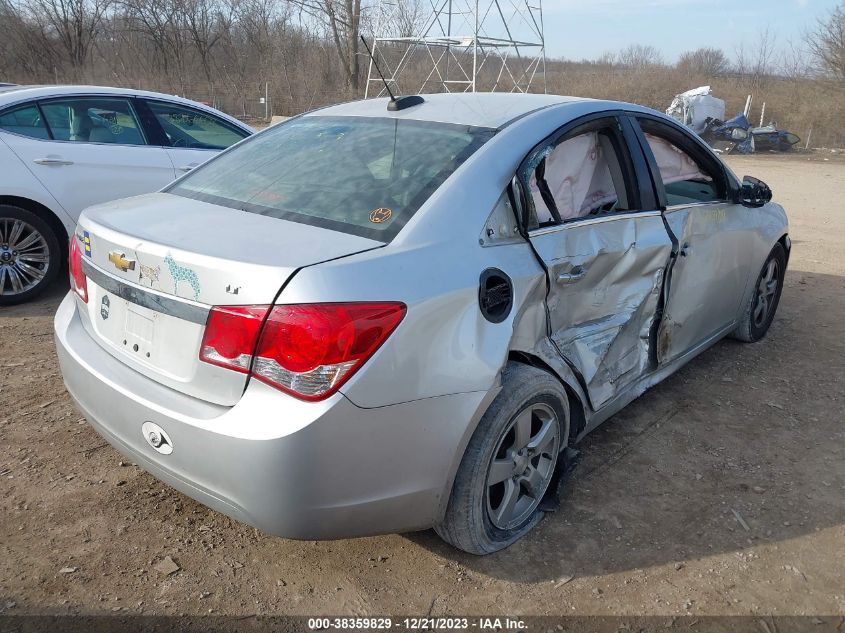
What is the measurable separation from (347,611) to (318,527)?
0.41 meters

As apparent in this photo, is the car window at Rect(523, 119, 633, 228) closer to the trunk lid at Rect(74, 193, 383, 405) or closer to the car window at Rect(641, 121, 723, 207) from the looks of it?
the car window at Rect(641, 121, 723, 207)

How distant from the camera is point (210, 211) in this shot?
9.00 ft

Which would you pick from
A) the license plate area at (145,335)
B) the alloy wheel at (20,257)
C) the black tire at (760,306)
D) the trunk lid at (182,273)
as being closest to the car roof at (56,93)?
the alloy wheel at (20,257)

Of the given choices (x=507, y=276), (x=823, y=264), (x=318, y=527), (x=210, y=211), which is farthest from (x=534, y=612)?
(x=823, y=264)

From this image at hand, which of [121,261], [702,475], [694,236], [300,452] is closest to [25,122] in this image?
[121,261]

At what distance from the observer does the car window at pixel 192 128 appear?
6.17 metres

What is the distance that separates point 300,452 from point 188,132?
497 cm

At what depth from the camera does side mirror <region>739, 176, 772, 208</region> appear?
433cm

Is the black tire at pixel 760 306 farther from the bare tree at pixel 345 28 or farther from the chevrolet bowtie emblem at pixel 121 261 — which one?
the bare tree at pixel 345 28

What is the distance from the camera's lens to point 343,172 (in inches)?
114

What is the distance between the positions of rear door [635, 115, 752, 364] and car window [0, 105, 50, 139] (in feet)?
14.8

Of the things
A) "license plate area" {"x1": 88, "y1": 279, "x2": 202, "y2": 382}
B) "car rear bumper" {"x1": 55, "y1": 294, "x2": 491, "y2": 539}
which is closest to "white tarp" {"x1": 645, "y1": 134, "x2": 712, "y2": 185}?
"car rear bumper" {"x1": 55, "y1": 294, "x2": 491, "y2": 539}

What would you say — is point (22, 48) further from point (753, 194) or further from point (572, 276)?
point (572, 276)

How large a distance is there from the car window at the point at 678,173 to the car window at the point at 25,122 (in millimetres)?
4515
